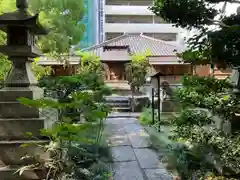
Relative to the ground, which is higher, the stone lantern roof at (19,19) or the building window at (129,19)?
the building window at (129,19)

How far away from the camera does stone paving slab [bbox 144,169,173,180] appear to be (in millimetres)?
4614

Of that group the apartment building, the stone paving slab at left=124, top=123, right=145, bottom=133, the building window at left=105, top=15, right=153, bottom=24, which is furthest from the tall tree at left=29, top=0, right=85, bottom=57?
the building window at left=105, top=15, right=153, bottom=24

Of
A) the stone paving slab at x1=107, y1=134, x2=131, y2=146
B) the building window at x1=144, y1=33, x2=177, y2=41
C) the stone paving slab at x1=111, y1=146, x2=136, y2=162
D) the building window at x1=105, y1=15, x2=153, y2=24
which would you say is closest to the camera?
the stone paving slab at x1=111, y1=146, x2=136, y2=162

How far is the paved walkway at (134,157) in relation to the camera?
477 cm

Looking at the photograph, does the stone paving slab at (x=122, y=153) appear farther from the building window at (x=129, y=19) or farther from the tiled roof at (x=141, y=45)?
the building window at (x=129, y=19)

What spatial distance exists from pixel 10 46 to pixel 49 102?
1578mm

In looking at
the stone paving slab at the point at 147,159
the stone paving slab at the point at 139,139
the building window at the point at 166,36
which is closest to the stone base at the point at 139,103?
the stone paving slab at the point at 139,139

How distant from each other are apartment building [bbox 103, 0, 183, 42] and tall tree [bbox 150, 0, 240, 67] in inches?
1240

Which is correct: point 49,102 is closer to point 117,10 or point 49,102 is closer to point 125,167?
point 125,167

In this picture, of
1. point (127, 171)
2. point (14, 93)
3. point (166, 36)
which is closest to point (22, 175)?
point (14, 93)

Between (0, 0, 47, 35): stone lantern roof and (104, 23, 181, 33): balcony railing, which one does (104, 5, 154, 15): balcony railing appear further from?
(0, 0, 47, 35): stone lantern roof

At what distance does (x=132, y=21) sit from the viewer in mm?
37438

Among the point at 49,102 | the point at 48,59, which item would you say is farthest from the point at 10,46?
the point at 48,59

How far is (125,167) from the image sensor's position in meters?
5.21
